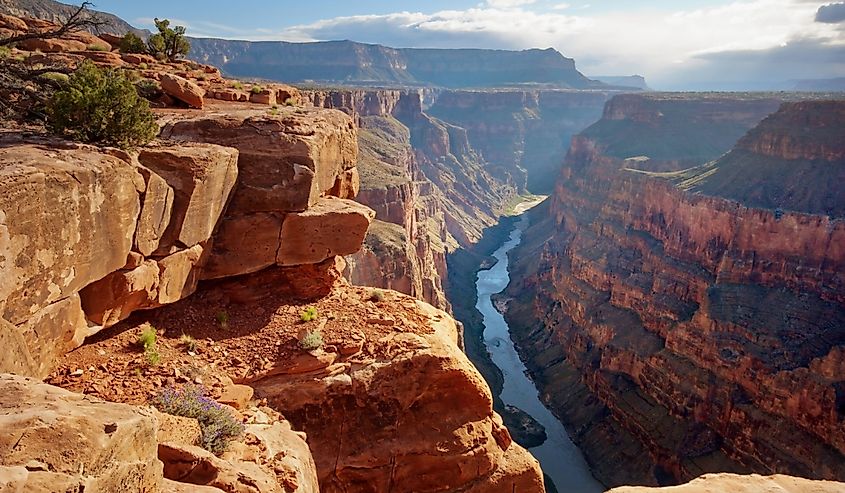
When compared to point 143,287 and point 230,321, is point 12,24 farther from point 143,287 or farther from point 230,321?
point 143,287

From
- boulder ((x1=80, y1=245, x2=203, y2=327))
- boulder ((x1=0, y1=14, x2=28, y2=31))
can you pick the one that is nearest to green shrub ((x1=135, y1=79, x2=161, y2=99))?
boulder ((x1=80, y1=245, x2=203, y2=327))

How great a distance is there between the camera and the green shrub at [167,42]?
25.3 meters

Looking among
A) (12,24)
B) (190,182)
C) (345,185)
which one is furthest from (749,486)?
(12,24)

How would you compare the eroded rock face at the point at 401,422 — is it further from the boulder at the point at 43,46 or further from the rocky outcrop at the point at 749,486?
the boulder at the point at 43,46

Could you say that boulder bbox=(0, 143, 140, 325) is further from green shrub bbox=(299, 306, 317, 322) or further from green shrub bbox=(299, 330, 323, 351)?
green shrub bbox=(299, 306, 317, 322)

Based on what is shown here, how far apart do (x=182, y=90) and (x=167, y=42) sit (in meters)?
12.1

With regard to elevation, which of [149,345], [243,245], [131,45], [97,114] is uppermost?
[131,45]

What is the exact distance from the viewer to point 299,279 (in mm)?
14977

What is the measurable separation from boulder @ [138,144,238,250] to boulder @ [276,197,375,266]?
2.03m

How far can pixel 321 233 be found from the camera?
14.7 m

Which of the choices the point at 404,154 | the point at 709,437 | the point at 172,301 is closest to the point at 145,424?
the point at 172,301

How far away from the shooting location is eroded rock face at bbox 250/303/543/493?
1214 centimetres

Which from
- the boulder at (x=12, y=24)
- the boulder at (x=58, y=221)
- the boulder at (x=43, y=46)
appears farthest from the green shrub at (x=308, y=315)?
the boulder at (x=12, y=24)

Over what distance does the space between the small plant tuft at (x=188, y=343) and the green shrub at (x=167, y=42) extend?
1662cm
